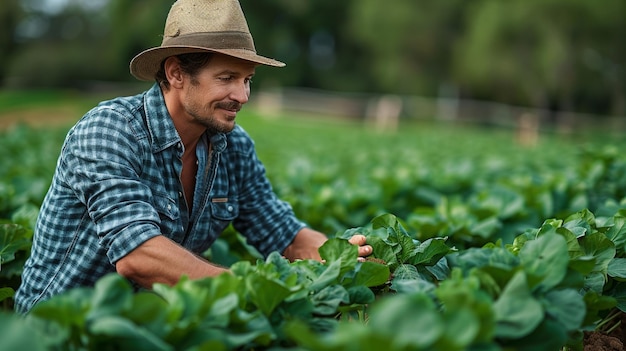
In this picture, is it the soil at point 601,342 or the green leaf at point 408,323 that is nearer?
the green leaf at point 408,323

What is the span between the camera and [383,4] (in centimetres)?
4650

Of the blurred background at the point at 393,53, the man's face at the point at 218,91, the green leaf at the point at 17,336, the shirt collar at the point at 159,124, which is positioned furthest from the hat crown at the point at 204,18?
the blurred background at the point at 393,53

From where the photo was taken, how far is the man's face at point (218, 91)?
311 cm

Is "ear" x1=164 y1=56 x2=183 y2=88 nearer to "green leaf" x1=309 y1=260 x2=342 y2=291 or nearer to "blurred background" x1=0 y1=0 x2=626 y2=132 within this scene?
"green leaf" x1=309 y1=260 x2=342 y2=291

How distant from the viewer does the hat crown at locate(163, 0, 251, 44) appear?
3115 millimetres

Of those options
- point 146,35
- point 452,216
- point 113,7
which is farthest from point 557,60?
point 452,216

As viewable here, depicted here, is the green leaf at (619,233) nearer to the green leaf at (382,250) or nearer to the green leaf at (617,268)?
the green leaf at (617,268)

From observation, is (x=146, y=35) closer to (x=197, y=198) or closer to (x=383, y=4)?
(x=383, y=4)

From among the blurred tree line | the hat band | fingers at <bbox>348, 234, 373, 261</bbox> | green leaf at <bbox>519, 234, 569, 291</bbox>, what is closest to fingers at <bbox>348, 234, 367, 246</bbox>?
fingers at <bbox>348, 234, 373, 261</bbox>

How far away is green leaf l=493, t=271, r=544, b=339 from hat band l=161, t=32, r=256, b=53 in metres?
1.50

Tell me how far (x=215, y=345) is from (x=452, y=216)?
111 inches

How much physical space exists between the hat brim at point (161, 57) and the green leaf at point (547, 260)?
4.20 feet

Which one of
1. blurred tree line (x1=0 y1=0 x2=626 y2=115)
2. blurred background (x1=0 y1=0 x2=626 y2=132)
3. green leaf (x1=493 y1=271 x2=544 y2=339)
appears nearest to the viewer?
green leaf (x1=493 y1=271 x2=544 y2=339)

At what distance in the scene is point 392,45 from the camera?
45625 millimetres
